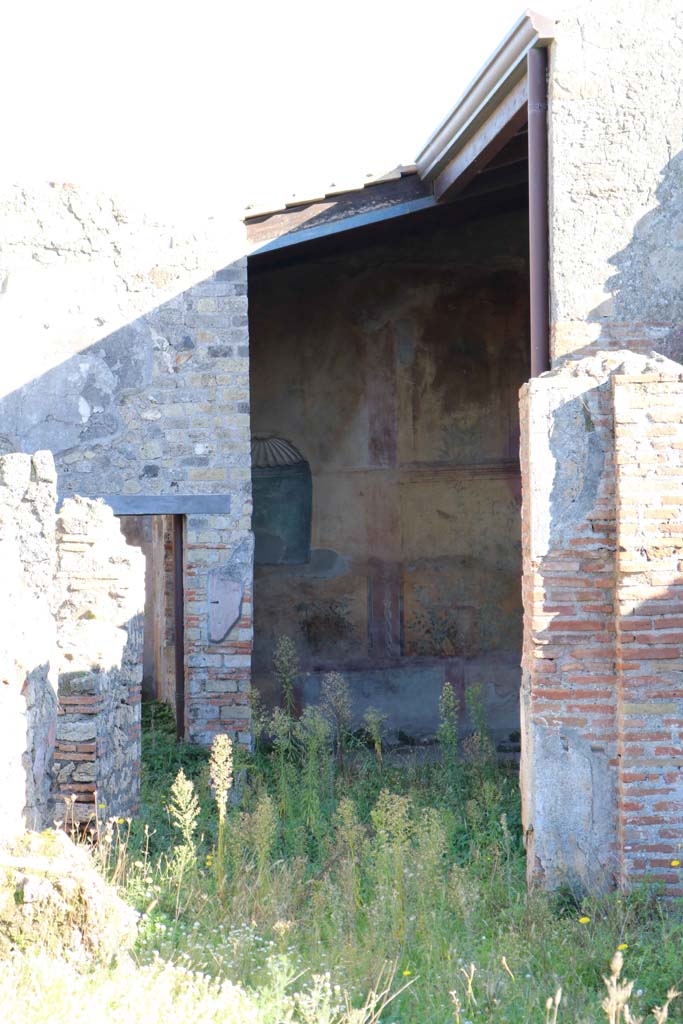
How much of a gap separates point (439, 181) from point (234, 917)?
20.7 feet

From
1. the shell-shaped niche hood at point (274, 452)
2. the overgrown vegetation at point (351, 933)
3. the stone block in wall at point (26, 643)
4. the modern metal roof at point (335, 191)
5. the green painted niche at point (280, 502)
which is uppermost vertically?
the modern metal roof at point (335, 191)

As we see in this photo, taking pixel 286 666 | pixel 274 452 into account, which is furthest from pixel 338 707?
pixel 274 452

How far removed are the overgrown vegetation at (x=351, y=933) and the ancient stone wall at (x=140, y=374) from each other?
1977 millimetres

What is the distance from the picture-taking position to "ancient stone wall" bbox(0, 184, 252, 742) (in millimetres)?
8820

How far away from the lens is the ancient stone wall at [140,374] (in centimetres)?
882

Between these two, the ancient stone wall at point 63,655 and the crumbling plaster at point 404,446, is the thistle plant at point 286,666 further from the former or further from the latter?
the ancient stone wall at point 63,655

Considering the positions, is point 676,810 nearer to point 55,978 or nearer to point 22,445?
point 55,978

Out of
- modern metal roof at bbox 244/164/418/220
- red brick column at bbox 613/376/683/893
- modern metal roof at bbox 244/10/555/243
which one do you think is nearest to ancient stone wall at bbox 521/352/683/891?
red brick column at bbox 613/376/683/893

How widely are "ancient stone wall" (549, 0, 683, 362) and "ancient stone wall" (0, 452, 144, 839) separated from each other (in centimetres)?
289

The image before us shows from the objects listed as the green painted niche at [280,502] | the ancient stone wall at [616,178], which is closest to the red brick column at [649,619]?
the ancient stone wall at [616,178]

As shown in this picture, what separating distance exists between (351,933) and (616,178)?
14.7 feet

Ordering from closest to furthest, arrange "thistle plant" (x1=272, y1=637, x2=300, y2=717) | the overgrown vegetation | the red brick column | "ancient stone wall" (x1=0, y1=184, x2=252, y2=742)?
the overgrown vegetation, the red brick column, "ancient stone wall" (x1=0, y1=184, x2=252, y2=742), "thistle plant" (x1=272, y1=637, x2=300, y2=717)

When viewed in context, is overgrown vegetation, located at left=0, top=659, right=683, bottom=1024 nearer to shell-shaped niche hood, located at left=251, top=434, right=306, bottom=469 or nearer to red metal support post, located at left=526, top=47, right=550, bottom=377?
red metal support post, located at left=526, top=47, right=550, bottom=377

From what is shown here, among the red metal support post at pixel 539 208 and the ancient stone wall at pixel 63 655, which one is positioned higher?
the red metal support post at pixel 539 208
